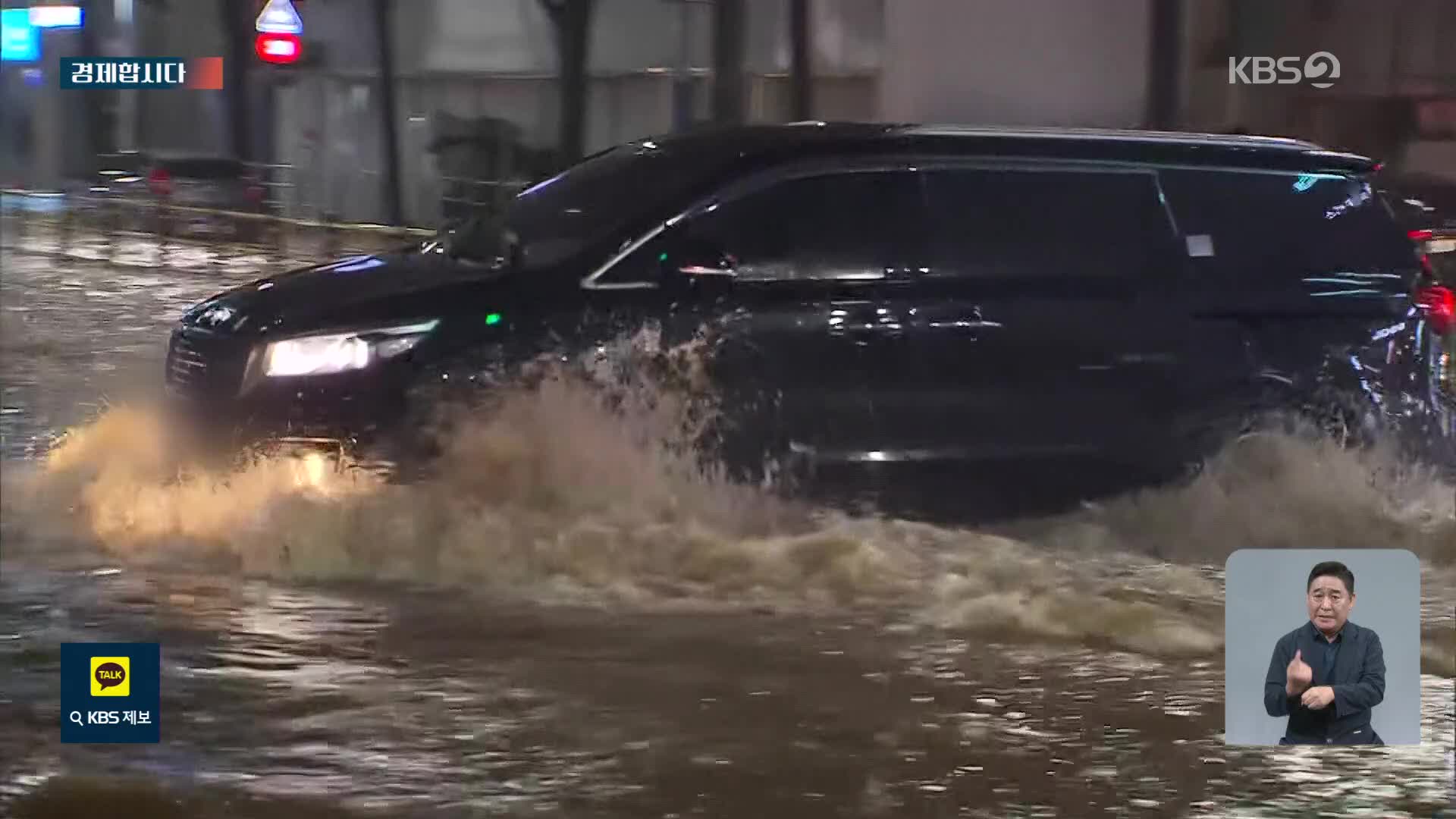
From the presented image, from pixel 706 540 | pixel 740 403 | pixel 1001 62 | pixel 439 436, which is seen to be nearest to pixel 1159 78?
pixel 1001 62

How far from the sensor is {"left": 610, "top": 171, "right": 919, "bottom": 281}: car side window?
245 inches

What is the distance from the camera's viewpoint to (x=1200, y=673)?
19.2ft

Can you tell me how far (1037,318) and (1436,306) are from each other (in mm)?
1450

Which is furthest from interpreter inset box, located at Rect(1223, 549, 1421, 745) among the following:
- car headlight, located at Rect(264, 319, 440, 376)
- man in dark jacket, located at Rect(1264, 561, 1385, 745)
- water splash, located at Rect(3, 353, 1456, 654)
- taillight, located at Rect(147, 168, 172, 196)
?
taillight, located at Rect(147, 168, 172, 196)

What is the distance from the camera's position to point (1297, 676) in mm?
5219

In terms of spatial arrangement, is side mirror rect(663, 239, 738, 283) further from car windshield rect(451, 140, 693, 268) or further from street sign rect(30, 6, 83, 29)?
street sign rect(30, 6, 83, 29)

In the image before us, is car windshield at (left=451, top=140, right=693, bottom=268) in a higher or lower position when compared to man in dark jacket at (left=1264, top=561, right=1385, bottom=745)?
higher

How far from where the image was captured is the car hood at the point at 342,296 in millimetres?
6055

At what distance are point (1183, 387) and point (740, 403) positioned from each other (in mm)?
1567

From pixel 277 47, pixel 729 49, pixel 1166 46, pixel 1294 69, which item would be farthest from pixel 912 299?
pixel 277 47

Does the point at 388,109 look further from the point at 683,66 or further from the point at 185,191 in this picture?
the point at 683,66

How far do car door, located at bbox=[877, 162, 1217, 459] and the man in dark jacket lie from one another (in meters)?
1.28

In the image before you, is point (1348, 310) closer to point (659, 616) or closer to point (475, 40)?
point (659, 616)

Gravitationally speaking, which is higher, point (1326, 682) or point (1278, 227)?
point (1278, 227)
